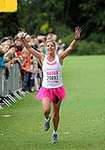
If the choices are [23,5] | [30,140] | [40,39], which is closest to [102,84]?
[40,39]

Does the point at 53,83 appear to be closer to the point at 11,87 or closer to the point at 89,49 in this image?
the point at 11,87

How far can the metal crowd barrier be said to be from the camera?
21953 mm

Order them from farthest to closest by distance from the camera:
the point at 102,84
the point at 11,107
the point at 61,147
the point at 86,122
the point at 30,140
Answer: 1. the point at 102,84
2. the point at 11,107
3. the point at 86,122
4. the point at 30,140
5. the point at 61,147

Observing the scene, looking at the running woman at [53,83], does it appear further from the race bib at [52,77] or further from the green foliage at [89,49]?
the green foliage at [89,49]

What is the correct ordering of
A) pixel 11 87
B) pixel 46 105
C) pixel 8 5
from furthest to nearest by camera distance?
pixel 11 87
pixel 46 105
pixel 8 5

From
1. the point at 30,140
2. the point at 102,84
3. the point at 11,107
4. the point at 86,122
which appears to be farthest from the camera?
the point at 102,84

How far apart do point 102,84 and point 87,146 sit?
664 inches

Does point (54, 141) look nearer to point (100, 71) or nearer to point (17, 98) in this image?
point (17, 98)

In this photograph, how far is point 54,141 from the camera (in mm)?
14172

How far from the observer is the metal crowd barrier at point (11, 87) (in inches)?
864

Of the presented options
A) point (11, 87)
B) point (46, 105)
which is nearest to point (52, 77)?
point (46, 105)

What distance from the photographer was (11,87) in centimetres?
2375

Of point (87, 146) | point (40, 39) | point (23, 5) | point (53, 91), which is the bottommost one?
point (23, 5)

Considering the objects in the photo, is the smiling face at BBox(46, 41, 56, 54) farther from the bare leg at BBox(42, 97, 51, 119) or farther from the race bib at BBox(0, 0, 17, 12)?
the race bib at BBox(0, 0, 17, 12)
